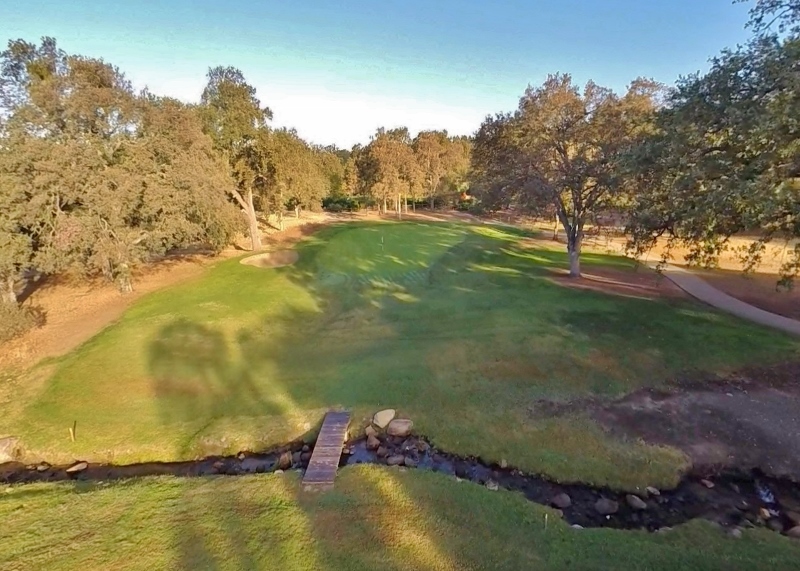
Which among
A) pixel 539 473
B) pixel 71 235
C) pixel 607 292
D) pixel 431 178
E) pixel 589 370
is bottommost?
pixel 539 473

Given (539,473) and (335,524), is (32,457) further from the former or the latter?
(539,473)

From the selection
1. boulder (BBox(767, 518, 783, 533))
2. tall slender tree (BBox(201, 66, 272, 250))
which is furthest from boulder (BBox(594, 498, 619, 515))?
tall slender tree (BBox(201, 66, 272, 250))

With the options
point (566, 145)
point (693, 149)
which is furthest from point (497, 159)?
point (693, 149)

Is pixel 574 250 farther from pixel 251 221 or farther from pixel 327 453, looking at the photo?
pixel 251 221

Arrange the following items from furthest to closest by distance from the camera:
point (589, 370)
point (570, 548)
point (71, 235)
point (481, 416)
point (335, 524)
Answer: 1. point (71, 235)
2. point (589, 370)
3. point (481, 416)
4. point (335, 524)
5. point (570, 548)

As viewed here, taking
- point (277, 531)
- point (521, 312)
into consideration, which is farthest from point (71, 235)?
point (521, 312)

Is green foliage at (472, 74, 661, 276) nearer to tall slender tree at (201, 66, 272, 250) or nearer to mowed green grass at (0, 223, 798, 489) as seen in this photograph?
mowed green grass at (0, 223, 798, 489)
